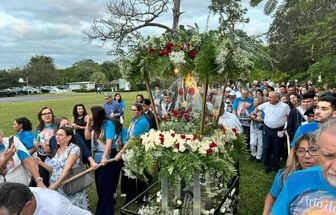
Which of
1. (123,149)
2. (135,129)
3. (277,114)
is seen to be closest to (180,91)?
(123,149)

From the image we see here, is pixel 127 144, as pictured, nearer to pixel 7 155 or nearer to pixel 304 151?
pixel 7 155

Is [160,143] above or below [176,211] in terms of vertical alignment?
above

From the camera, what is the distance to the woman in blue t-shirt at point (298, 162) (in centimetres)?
285

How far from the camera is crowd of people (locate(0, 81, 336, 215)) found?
1.85 m

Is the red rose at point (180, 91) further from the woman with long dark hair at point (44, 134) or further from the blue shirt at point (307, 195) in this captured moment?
the blue shirt at point (307, 195)

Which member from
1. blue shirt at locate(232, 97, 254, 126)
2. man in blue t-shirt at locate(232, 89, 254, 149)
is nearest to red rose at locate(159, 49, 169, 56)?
man in blue t-shirt at locate(232, 89, 254, 149)

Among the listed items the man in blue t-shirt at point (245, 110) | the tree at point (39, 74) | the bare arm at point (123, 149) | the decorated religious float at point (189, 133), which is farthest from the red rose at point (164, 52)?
the tree at point (39, 74)

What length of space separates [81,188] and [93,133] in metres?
1.17

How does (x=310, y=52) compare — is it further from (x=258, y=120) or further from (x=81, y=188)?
(x=258, y=120)

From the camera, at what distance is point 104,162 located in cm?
540

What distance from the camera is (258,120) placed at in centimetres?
916

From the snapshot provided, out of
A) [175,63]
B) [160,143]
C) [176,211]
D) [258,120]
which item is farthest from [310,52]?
[258,120]

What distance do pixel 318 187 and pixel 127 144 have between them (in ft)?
11.6

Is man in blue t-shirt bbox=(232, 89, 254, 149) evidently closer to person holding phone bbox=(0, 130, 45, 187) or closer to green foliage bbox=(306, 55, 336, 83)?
green foliage bbox=(306, 55, 336, 83)
